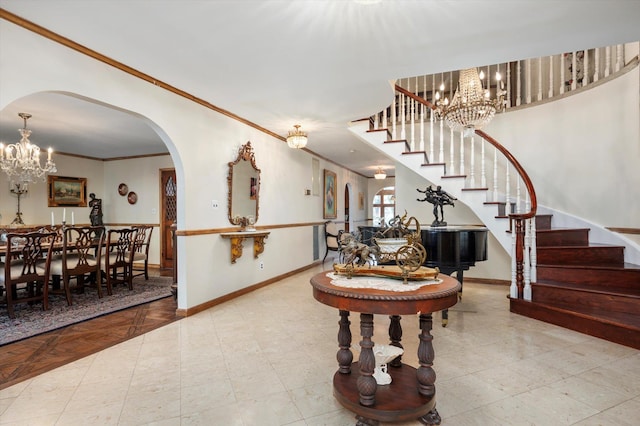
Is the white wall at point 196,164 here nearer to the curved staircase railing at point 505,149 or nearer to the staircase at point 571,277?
the curved staircase railing at point 505,149

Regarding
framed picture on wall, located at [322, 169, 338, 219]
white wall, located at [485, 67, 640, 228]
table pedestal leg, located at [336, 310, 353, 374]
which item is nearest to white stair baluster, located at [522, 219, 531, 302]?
white wall, located at [485, 67, 640, 228]

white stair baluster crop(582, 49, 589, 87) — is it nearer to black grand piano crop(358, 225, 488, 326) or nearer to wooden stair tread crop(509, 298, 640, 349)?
black grand piano crop(358, 225, 488, 326)

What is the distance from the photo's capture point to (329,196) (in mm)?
8172

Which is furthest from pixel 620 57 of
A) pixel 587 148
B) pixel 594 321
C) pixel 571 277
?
pixel 594 321

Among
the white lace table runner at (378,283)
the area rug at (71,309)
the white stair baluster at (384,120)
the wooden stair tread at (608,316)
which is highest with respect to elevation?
the white stair baluster at (384,120)

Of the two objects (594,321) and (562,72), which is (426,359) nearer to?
(594,321)

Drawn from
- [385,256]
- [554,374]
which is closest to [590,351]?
[554,374]

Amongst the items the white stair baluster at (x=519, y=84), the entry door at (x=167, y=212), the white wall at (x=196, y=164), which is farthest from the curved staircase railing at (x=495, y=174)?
the entry door at (x=167, y=212)

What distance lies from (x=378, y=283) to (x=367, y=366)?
1.45 ft

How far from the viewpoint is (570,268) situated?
12.2ft

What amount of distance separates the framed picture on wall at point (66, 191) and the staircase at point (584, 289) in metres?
8.34

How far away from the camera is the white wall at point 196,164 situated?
2367 mm

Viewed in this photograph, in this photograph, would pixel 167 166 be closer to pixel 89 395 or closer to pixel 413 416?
pixel 89 395

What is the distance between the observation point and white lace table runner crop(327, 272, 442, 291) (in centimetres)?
165
